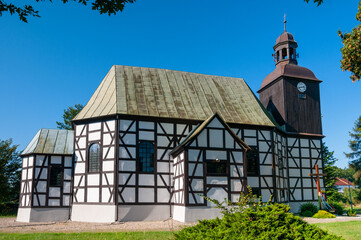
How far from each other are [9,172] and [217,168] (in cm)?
2080

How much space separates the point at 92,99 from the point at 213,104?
330 inches

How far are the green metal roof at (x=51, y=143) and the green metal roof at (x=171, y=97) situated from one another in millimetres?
2159

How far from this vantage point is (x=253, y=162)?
23.9 metres

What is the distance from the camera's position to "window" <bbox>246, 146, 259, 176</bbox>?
23734 millimetres

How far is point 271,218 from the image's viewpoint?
6.12m

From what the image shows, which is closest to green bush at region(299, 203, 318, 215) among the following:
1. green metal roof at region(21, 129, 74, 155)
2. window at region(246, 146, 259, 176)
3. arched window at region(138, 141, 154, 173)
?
window at region(246, 146, 259, 176)

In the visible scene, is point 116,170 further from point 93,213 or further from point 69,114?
point 69,114

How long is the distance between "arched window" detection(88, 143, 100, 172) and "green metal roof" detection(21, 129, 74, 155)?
167cm

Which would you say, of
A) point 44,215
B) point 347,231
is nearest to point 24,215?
point 44,215

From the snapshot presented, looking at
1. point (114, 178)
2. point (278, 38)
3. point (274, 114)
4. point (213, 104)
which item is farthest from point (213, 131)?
point (278, 38)

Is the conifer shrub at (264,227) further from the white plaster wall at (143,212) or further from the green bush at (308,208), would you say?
the green bush at (308,208)

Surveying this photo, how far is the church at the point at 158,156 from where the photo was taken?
2017 cm

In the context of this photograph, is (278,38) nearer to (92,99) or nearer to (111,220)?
(92,99)

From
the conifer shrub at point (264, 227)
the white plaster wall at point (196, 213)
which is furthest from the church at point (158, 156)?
the conifer shrub at point (264, 227)
